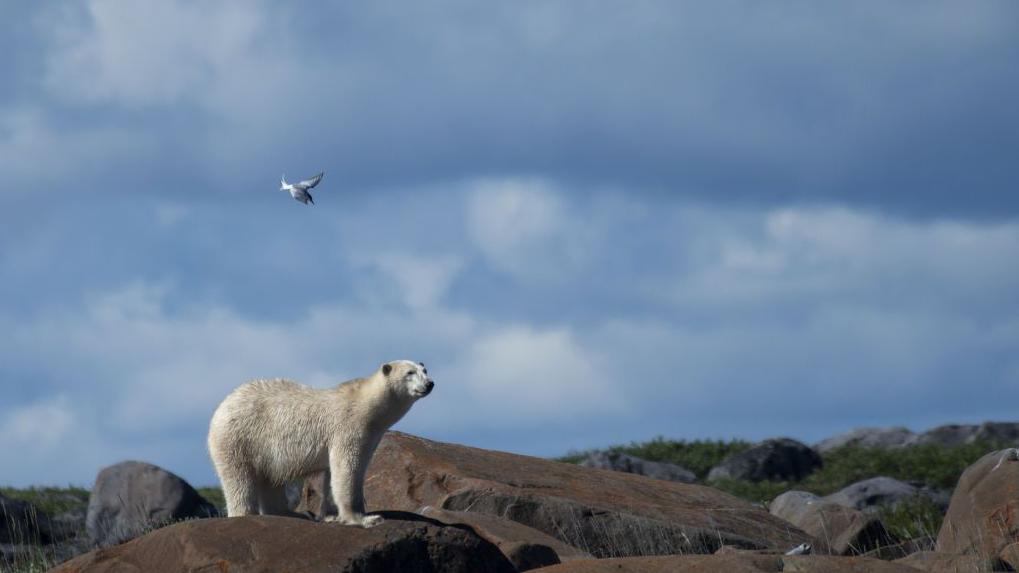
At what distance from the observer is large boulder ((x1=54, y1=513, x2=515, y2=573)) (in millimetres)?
11867

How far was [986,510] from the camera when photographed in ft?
61.7

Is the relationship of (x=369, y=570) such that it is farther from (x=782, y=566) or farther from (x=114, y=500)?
(x=114, y=500)

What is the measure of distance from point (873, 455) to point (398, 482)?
2674 centimetres

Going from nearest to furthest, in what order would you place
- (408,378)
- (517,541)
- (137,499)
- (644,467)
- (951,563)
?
1. (408,378)
2. (517,541)
3. (951,563)
4. (137,499)
5. (644,467)

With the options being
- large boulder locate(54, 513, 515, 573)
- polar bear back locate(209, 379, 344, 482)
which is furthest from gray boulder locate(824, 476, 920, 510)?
large boulder locate(54, 513, 515, 573)

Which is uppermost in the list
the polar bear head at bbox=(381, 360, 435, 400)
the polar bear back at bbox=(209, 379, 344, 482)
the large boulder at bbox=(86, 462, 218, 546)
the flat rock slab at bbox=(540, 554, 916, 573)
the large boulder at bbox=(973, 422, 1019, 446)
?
the large boulder at bbox=(973, 422, 1019, 446)

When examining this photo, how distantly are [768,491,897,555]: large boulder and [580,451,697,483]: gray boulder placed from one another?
14.2 metres

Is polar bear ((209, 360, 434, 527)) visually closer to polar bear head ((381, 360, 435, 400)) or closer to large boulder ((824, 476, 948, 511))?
polar bear head ((381, 360, 435, 400))

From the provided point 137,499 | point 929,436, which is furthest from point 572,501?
point 929,436

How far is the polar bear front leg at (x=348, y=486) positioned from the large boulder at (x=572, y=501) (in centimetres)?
528

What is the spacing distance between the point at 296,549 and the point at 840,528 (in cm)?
1326

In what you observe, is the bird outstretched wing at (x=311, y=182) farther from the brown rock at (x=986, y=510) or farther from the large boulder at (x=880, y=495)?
the large boulder at (x=880, y=495)

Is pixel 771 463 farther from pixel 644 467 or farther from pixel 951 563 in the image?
pixel 951 563

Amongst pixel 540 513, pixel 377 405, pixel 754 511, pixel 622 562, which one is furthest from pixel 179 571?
pixel 754 511
